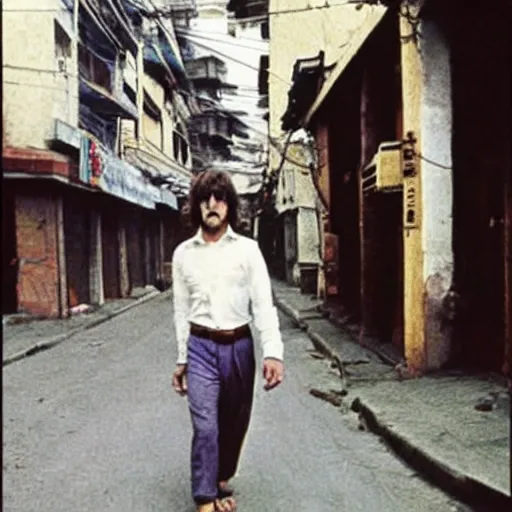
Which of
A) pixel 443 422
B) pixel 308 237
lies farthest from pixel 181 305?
pixel 308 237

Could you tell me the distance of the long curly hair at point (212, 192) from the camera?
3.92 meters

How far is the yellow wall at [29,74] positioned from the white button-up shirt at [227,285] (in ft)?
46.0

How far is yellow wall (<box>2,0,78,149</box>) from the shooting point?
56.1 feet

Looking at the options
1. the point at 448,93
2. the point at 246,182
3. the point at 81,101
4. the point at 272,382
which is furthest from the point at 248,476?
the point at 246,182

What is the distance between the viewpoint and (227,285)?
3.90 metres

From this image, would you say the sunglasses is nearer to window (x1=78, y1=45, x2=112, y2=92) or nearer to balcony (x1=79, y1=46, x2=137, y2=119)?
balcony (x1=79, y1=46, x2=137, y2=119)

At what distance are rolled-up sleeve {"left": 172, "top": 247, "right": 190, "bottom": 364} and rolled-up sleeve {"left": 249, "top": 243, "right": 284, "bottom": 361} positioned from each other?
35cm

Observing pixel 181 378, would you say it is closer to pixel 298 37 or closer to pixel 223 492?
pixel 223 492

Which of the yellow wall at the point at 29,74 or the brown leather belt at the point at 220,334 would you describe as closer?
the brown leather belt at the point at 220,334

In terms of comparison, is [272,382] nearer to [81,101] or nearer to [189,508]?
[189,508]

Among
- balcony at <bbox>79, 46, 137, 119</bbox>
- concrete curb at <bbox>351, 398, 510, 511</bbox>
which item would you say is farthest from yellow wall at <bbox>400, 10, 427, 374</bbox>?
balcony at <bbox>79, 46, 137, 119</bbox>

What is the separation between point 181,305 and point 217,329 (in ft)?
0.83

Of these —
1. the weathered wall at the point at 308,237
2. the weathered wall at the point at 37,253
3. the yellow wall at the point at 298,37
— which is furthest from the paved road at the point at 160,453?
the yellow wall at the point at 298,37

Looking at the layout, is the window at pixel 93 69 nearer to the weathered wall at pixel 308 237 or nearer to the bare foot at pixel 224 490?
the weathered wall at pixel 308 237
